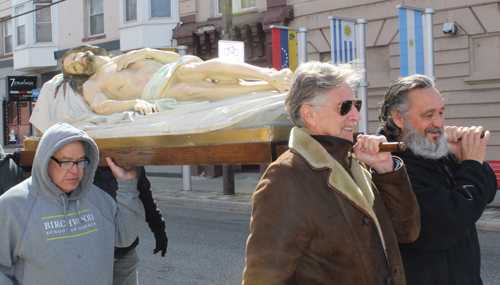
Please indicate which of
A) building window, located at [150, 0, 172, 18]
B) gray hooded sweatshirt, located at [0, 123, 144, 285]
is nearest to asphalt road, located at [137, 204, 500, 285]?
gray hooded sweatshirt, located at [0, 123, 144, 285]

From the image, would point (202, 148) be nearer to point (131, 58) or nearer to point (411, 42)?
point (131, 58)

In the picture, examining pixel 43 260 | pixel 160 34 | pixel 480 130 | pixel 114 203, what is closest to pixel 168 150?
pixel 114 203

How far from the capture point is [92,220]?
2.12 metres

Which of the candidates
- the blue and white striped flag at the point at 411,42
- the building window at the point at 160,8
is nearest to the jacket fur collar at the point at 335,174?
the blue and white striped flag at the point at 411,42

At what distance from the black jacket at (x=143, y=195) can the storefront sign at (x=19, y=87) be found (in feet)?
52.5

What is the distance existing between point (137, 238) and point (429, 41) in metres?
6.02

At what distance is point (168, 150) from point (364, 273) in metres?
1.46

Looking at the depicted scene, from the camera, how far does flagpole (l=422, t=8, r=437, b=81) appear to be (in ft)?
24.3

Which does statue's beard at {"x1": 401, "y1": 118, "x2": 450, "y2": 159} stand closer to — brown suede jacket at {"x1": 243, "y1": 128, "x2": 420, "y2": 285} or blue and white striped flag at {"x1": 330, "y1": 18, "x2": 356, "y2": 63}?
brown suede jacket at {"x1": 243, "y1": 128, "x2": 420, "y2": 285}

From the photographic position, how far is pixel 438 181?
2039 millimetres

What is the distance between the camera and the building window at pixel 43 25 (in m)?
17.7

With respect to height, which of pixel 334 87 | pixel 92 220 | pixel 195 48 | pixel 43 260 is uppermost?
pixel 195 48

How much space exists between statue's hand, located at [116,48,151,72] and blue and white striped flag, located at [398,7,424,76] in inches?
189

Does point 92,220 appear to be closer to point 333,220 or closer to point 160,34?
point 333,220
